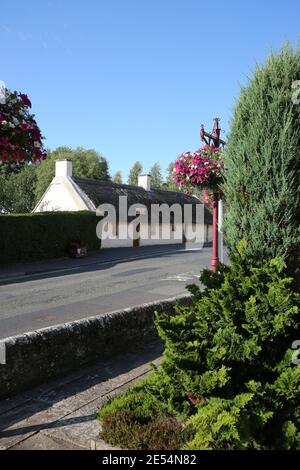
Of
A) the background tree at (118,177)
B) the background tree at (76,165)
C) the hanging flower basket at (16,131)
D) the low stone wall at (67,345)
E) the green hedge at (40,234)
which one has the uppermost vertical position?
the background tree at (118,177)

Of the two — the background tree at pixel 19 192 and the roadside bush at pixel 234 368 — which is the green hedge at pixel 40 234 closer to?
the roadside bush at pixel 234 368

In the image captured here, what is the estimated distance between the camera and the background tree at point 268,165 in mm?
4379

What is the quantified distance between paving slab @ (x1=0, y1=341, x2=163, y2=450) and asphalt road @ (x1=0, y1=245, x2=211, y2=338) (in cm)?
376

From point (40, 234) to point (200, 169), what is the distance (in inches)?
657

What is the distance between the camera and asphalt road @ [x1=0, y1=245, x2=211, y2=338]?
1038cm

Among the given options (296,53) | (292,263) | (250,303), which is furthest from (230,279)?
(296,53)

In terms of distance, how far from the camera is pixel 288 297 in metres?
3.66

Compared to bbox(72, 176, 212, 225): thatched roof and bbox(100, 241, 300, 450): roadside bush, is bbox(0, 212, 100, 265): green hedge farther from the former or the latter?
bbox(100, 241, 300, 450): roadside bush

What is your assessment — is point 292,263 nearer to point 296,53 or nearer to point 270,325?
point 270,325

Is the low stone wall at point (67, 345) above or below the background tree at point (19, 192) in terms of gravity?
below

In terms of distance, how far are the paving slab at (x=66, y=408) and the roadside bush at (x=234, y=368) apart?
1.00 feet

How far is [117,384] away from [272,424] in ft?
6.91

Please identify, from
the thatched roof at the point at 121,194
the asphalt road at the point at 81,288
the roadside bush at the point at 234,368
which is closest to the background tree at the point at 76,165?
the thatched roof at the point at 121,194

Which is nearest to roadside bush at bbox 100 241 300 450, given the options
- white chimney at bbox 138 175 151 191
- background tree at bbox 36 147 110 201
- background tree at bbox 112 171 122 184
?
white chimney at bbox 138 175 151 191
